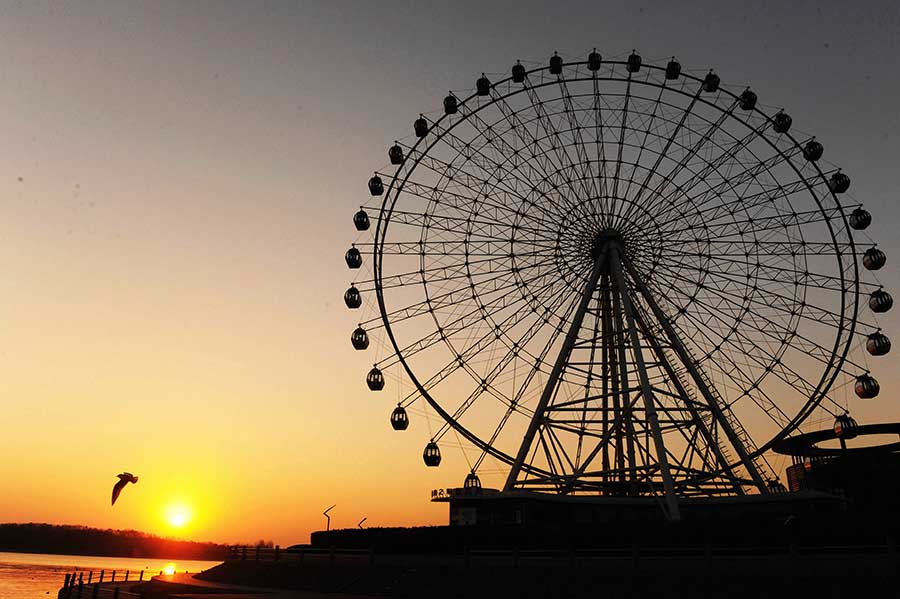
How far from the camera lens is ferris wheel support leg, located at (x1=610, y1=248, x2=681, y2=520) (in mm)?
31922

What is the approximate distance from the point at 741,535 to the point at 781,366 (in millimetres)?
13383

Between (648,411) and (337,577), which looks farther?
(648,411)

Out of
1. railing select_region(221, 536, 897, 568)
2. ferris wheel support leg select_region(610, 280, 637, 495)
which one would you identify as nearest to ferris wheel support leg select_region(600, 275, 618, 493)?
ferris wheel support leg select_region(610, 280, 637, 495)

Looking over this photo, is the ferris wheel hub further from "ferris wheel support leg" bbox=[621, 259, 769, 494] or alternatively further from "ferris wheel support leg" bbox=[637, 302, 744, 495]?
"ferris wheel support leg" bbox=[637, 302, 744, 495]

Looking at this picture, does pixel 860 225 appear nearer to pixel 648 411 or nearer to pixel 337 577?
pixel 648 411

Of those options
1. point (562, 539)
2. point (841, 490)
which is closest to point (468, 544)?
point (562, 539)

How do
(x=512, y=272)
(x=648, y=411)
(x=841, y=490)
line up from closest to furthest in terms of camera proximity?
(x=648, y=411)
(x=512, y=272)
(x=841, y=490)

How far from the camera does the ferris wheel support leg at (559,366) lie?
34.1 m

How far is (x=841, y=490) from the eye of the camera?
47.4 meters

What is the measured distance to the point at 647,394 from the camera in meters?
34.0

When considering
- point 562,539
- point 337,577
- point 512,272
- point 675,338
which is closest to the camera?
point 562,539

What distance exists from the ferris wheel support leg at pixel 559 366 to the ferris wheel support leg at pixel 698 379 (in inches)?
62.1

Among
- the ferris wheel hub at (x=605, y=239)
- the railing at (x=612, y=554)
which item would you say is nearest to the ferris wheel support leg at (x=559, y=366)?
the ferris wheel hub at (x=605, y=239)

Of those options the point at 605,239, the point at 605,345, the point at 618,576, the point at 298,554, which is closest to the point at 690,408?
the point at 605,345
